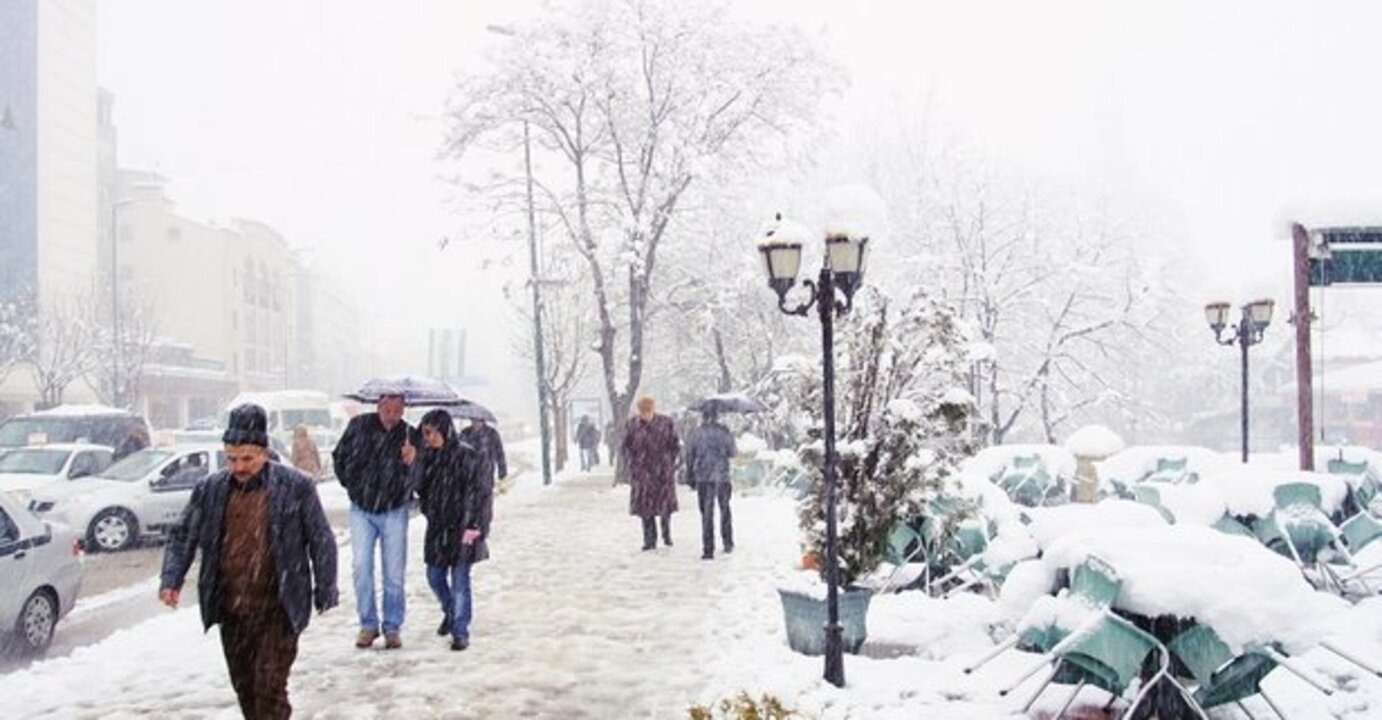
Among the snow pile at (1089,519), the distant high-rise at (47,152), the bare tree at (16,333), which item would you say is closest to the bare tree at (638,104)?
the snow pile at (1089,519)

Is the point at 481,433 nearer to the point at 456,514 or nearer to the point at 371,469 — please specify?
the point at 456,514

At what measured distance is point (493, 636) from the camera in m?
8.32

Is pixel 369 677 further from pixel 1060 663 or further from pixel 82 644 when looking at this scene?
pixel 1060 663

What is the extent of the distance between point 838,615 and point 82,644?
6.05 metres

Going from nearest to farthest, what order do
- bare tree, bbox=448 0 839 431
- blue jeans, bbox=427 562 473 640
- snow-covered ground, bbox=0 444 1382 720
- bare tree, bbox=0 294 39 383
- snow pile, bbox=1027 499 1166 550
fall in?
1. snow-covered ground, bbox=0 444 1382 720
2. snow pile, bbox=1027 499 1166 550
3. blue jeans, bbox=427 562 473 640
4. bare tree, bbox=448 0 839 431
5. bare tree, bbox=0 294 39 383

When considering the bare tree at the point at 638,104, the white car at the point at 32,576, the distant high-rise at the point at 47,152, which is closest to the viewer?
the white car at the point at 32,576

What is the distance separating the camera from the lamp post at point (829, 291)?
6934 mm

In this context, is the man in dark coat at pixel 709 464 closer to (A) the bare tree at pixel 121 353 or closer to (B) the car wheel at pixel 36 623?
(B) the car wheel at pixel 36 623

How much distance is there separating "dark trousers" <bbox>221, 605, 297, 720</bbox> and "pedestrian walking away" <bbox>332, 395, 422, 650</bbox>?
2408 millimetres

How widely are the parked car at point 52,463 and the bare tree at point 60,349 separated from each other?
Answer: 25095 millimetres

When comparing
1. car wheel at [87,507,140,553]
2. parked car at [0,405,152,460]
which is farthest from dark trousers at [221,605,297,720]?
parked car at [0,405,152,460]

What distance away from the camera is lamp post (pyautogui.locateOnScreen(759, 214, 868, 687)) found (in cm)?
693

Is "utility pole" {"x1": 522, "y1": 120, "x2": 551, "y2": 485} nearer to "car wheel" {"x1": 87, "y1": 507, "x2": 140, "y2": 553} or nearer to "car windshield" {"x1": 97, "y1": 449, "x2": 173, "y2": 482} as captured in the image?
"car windshield" {"x1": 97, "y1": 449, "x2": 173, "y2": 482}

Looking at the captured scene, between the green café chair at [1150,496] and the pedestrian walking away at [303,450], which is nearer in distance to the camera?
the green café chair at [1150,496]
